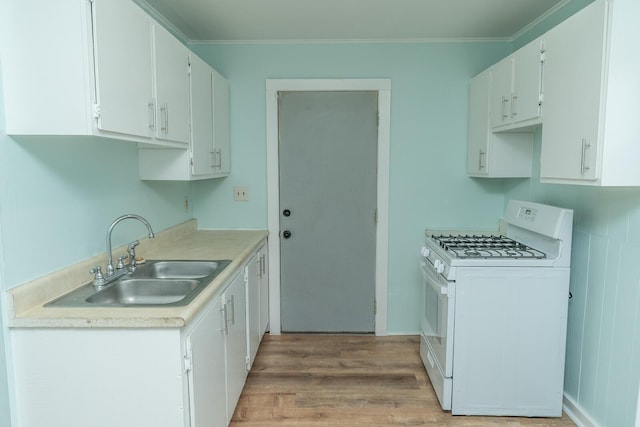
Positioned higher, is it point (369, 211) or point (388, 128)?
point (388, 128)

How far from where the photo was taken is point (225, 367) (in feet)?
7.01

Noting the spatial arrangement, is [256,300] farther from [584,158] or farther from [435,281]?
[584,158]

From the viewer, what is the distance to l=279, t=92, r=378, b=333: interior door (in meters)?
3.46

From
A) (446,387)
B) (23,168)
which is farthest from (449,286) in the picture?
(23,168)

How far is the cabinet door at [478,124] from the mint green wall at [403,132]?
112mm

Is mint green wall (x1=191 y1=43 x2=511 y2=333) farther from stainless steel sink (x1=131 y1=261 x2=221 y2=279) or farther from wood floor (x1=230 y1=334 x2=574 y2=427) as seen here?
stainless steel sink (x1=131 y1=261 x2=221 y2=279)

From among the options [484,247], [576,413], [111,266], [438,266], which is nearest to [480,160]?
[484,247]

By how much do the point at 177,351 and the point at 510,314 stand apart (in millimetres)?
1825

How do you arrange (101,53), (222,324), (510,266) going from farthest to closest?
(510,266) < (222,324) < (101,53)

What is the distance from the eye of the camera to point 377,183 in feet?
11.5

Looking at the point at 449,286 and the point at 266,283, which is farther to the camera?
the point at 266,283

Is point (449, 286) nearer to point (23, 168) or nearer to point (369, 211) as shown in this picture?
point (369, 211)

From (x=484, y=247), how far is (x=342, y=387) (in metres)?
1.32

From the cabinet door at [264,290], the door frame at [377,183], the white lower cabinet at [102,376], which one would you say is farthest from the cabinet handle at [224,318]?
the door frame at [377,183]
